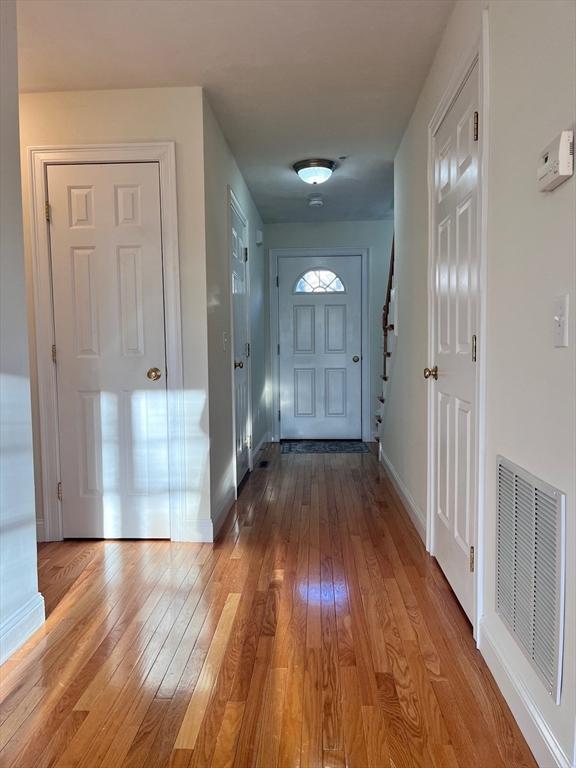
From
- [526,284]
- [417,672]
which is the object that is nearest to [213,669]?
[417,672]

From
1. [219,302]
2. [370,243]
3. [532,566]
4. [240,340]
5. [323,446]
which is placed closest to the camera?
[532,566]

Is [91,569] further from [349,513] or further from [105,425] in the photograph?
[349,513]

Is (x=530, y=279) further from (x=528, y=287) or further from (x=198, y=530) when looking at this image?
(x=198, y=530)

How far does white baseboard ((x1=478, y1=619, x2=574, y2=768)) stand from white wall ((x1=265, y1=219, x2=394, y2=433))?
12.9 feet

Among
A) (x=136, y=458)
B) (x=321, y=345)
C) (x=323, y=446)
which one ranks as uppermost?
(x=321, y=345)

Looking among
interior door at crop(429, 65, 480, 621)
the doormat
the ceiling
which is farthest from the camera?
the doormat

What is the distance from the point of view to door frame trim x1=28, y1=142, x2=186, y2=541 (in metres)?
2.63

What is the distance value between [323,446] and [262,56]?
3.65 m

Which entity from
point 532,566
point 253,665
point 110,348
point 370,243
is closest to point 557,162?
point 532,566

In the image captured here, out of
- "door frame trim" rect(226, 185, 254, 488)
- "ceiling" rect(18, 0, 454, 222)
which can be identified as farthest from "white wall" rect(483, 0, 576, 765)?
"door frame trim" rect(226, 185, 254, 488)

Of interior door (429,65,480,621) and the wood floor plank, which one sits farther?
interior door (429,65,480,621)

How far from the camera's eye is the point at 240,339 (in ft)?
12.8

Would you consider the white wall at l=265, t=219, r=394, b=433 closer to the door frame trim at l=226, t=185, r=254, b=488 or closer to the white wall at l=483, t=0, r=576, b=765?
the door frame trim at l=226, t=185, r=254, b=488

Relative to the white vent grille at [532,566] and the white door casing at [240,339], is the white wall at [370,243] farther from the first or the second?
the white vent grille at [532,566]
